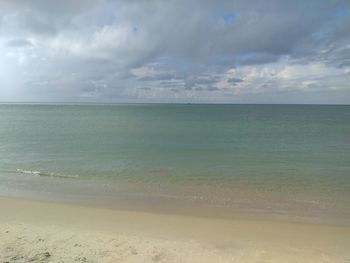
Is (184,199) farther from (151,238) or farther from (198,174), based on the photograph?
(198,174)

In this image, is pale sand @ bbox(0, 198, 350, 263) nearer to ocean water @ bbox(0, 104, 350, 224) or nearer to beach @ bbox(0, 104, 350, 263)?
beach @ bbox(0, 104, 350, 263)

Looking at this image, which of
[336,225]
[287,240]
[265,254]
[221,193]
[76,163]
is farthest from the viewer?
[76,163]

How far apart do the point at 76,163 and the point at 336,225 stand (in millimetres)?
16713

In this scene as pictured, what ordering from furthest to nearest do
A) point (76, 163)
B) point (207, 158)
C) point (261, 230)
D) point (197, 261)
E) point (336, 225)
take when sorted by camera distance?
point (207, 158), point (76, 163), point (336, 225), point (261, 230), point (197, 261)

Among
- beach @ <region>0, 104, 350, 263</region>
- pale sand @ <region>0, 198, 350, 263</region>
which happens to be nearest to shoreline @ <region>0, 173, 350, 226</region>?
beach @ <region>0, 104, 350, 263</region>

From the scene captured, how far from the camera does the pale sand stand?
309 inches

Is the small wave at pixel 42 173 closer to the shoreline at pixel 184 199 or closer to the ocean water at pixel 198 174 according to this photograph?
the ocean water at pixel 198 174

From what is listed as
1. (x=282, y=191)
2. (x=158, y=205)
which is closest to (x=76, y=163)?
(x=158, y=205)

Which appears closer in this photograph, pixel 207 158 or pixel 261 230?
pixel 261 230

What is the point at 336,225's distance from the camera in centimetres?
1102

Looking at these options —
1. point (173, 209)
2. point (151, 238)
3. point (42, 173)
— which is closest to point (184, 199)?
point (173, 209)

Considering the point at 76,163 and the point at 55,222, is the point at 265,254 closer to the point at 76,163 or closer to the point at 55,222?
the point at 55,222

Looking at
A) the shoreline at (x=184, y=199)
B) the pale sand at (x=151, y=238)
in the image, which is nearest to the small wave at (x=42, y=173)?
the shoreline at (x=184, y=199)

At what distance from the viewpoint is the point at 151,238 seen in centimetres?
920
